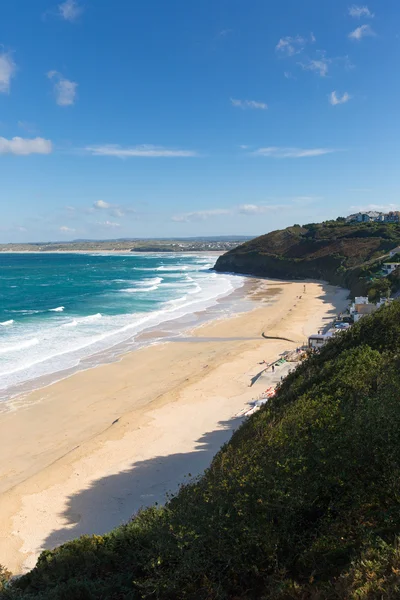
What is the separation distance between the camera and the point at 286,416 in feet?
32.3

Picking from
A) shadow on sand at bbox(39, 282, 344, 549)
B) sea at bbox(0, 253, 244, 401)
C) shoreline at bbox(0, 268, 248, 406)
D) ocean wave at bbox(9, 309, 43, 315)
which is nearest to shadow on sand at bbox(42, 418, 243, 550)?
shadow on sand at bbox(39, 282, 344, 549)

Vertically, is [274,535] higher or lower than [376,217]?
lower

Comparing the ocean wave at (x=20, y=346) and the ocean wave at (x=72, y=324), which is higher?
the ocean wave at (x=72, y=324)

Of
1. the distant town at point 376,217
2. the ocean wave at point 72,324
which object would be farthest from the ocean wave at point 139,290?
the distant town at point 376,217

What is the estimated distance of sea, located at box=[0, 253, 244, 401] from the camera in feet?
87.8

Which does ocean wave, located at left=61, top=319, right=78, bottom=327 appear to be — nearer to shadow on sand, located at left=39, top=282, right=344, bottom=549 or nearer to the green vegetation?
shadow on sand, located at left=39, top=282, right=344, bottom=549

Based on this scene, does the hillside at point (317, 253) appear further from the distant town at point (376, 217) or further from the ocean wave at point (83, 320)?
→ the ocean wave at point (83, 320)

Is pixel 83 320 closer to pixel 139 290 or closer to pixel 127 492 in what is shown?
pixel 139 290

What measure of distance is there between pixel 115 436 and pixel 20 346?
1630 cm

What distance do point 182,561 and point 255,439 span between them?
3.68 meters

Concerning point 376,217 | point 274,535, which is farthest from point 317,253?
point 274,535

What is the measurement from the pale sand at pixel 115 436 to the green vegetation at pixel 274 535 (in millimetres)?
4498

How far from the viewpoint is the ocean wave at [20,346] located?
29.5 m

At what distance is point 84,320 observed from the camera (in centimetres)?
3988
